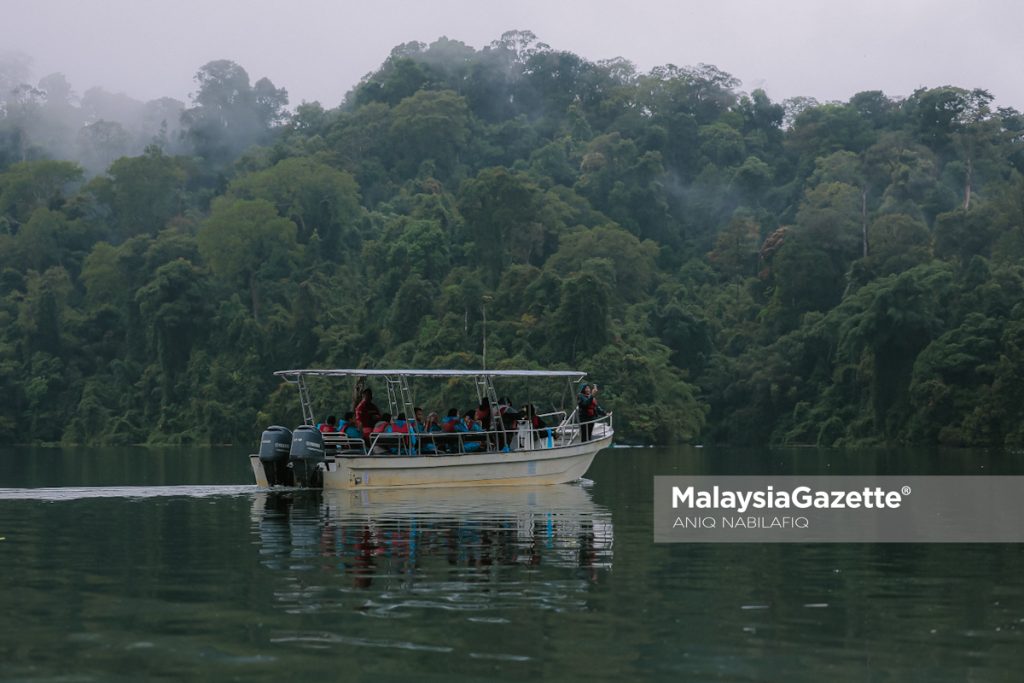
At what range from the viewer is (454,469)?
33625mm

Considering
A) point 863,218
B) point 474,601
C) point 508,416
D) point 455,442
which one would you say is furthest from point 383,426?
point 863,218

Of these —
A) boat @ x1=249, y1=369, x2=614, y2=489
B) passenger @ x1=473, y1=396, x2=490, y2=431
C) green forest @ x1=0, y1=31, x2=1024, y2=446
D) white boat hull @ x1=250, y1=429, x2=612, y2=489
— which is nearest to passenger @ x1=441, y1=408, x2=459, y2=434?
boat @ x1=249, y1=369, x2=614, y2=489

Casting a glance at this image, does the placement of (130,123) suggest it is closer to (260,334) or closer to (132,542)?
(260,334)

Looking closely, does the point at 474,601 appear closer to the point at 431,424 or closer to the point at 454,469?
the point at 454,469

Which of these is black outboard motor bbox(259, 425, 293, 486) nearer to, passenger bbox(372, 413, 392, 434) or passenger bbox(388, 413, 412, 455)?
passenger bbox(372, 413, 392, 434)

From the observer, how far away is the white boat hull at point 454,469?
32.5m

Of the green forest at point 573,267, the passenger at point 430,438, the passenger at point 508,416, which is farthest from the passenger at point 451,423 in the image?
the green forest at point 573,267

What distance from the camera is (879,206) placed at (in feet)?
351

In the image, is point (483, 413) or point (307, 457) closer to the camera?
point (307, 457)

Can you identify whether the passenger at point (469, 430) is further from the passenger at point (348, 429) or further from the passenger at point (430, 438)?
the passenger at point (348, 429)

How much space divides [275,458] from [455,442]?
4351 millimetres

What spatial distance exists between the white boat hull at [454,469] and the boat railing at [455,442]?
0.58 ft

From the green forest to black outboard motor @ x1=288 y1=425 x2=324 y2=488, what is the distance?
45628 mm

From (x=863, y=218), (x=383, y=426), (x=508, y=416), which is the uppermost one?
(x=863, y=218)
